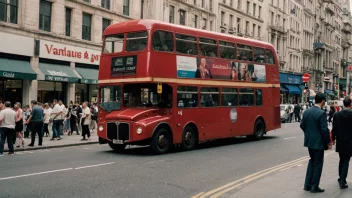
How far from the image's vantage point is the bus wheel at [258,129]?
21250 mm

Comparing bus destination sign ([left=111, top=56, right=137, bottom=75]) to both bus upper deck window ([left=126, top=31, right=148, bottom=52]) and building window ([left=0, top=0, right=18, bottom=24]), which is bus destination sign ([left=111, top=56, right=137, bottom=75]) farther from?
building window ([left=0, top=0, right=18, bottom=24])

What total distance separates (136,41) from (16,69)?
1347 cm

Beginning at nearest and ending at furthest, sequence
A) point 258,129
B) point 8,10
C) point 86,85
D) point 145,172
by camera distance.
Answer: point 145,172
point 258,129
point 8,10
point 86,85

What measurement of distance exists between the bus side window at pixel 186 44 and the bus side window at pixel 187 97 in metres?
1.36

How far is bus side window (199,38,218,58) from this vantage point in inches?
681

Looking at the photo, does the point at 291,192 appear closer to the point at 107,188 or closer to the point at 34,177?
the point at 107,188

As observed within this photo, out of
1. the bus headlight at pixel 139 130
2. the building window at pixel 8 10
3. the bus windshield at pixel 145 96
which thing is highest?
the building window at pixel 8 10

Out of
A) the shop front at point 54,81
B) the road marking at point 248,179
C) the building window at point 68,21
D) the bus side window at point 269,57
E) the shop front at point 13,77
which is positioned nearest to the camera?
the road marking at point 248,179

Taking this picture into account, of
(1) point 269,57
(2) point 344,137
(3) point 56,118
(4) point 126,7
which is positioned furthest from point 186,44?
(4) point 126,7

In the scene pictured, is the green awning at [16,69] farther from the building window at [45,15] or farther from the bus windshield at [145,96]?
the bus windshield at [145,96]

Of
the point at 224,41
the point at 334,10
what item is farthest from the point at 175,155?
the point at 334,10

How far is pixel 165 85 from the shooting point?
1572 cm

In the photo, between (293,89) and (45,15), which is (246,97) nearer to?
(45,15)

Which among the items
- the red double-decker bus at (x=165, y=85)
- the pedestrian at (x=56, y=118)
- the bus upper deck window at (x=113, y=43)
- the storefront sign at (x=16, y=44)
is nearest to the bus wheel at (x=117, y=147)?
the red double-decker bus at (x=165, y=85)
